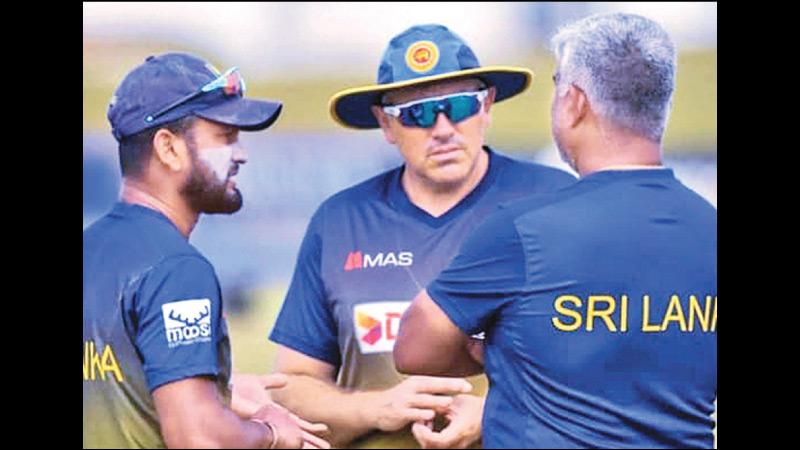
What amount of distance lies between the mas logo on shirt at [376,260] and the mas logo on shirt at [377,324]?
0.15 meters

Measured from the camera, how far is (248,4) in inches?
198

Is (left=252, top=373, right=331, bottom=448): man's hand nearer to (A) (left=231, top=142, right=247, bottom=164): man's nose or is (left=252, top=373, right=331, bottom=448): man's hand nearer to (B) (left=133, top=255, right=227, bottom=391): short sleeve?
(B) (left=133, top=255, right=227, bottom=391): short sleeve

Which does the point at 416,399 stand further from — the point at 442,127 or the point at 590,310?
the point at 442,127

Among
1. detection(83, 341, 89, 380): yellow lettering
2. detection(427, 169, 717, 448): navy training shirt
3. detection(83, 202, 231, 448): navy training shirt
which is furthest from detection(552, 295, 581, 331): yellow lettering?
detection(83, 341, 89, 380): yellow lettering

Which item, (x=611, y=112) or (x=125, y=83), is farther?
(x=125, y=83)

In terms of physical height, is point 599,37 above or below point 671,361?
above

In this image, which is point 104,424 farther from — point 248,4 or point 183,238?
point 248,4

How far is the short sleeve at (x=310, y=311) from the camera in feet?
16.2

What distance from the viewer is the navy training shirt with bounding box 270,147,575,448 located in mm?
4824

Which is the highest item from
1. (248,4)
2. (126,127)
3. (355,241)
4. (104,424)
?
(248,4)

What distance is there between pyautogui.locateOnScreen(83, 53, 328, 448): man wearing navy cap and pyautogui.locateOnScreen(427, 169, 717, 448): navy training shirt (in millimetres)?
869

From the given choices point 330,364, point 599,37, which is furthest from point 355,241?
point 599,37

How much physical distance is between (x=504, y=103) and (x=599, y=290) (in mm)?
832

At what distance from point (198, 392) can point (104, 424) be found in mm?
475
